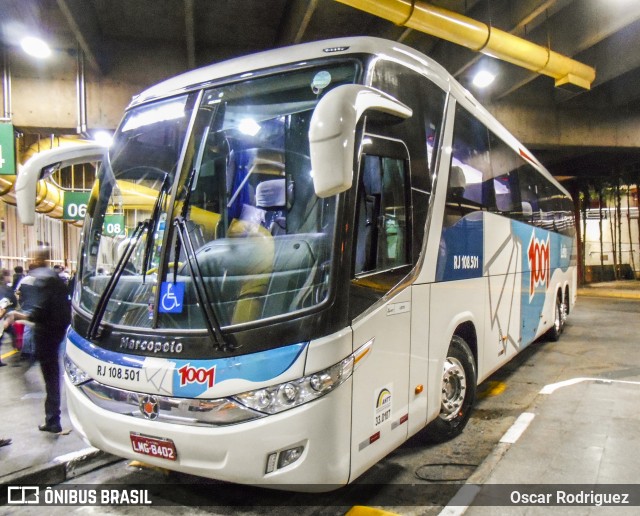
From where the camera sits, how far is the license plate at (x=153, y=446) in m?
3.05

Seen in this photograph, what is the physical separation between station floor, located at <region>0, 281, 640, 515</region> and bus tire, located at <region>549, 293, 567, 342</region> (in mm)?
3804

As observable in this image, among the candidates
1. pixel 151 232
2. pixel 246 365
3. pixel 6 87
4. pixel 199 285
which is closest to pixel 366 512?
pixel 246 365

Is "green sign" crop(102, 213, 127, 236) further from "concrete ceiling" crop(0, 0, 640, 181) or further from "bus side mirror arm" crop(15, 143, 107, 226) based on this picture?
"concrete ceiling" crop(0, 0, 640, 181)

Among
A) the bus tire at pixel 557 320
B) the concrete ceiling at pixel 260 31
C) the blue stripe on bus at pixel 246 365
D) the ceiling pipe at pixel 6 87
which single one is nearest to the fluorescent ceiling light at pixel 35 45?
the concrete ceiling at pixel 260 31

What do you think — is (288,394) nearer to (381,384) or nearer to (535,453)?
(381,384)

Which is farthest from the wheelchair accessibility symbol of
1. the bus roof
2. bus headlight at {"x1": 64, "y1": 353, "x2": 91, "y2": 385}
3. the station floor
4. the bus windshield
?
the station floor

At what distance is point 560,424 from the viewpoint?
5055mm

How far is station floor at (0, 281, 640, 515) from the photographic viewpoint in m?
3.64

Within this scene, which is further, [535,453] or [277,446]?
[535,453]

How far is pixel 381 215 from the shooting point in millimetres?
3549

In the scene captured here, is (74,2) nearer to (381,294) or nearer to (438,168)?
(438,168)

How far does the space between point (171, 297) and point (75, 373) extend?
111 cm

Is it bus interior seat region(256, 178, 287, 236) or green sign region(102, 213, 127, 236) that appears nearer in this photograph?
bus interior seat region(256, 178, 287, 236)

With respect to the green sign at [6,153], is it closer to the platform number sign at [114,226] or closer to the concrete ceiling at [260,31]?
the concrete ceiling at [260,31]
